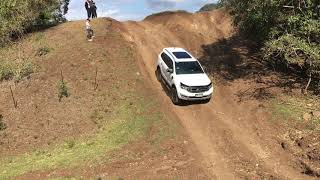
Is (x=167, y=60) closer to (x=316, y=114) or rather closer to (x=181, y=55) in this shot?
(x=181, y=55)

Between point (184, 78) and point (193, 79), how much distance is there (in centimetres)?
48

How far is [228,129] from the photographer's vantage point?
23391 millimetres

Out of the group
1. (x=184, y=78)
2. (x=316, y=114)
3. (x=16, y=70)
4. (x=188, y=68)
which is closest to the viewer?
(x=316, y=114)

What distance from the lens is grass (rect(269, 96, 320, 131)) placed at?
23.0 metres

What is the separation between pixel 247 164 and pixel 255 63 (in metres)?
12.1

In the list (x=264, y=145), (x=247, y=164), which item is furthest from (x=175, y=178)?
(x=264, y=145)

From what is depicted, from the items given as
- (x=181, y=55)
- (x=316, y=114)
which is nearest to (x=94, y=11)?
(x=181, y=55)

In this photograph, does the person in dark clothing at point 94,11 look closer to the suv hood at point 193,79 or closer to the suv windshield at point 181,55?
the suv windshield at point 181,55

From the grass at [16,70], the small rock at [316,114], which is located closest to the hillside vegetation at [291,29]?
the small rock at [316,114]

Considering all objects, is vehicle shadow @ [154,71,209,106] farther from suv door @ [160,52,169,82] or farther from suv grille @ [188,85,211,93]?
suv grille @ [188,85,211,93]

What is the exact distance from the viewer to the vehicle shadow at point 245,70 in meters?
26.9

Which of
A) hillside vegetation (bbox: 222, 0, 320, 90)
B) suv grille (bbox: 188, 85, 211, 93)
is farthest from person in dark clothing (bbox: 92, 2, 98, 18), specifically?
suv grille (bbox: 188, 85, 211, 93)

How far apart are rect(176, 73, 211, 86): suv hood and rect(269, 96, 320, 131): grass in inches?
146

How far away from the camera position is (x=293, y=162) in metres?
20.3
